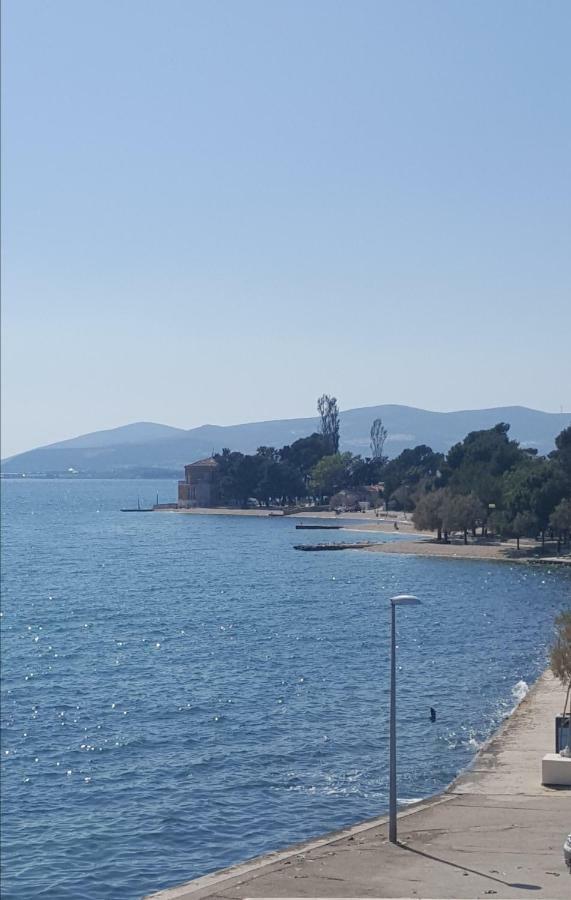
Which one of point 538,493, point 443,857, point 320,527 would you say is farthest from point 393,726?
point 320,527

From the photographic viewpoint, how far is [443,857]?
934 inches

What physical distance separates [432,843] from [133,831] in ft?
27.4

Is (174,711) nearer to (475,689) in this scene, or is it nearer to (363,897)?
(475,689)

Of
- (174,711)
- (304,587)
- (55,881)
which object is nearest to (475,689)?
(174,711)

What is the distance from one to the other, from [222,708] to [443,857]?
20412mm

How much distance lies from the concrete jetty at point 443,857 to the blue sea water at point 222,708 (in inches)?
101

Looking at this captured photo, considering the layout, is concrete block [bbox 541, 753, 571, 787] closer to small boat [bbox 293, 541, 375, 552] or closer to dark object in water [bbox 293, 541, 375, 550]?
small boat [bbox 293, 541, 375, 552]

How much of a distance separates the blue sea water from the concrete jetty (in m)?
2.56

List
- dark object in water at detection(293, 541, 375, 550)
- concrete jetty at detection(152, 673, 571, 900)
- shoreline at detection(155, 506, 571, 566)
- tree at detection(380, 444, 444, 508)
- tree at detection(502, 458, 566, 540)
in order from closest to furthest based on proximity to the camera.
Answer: concrete jetty at detection(152, 673, 571, 900), tree at detection(502, 458, 566, 540), shoreline at detection(155, 506, 571, 566), dark object in water at detection(293, 541, 375, 550), tree at detection(380, 444, 444, 508)

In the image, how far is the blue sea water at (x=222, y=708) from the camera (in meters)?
29.3

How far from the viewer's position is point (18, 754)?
121ft

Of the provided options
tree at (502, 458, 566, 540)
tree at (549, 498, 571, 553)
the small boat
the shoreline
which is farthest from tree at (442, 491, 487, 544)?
tree at (549, 498, 571, 553)

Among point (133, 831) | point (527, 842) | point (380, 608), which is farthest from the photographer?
point (380, 608)

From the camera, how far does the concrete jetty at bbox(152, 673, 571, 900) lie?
850 inches
